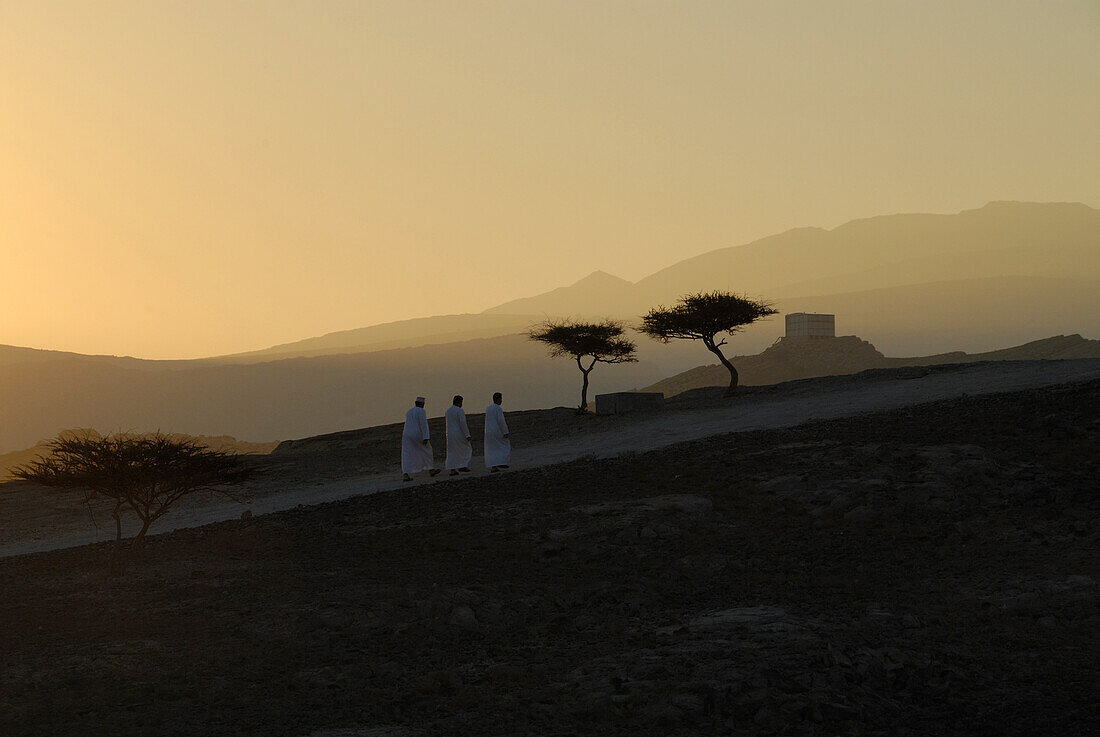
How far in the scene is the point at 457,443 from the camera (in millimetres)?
20953

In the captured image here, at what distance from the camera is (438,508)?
16219mm

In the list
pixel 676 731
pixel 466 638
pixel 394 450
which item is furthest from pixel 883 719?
pixel 394 450

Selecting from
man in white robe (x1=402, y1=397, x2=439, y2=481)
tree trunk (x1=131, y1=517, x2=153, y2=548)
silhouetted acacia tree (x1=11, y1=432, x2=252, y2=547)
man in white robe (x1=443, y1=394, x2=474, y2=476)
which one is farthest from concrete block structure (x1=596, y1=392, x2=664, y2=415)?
tree trunk (x1=131, y1=517, x2=153, y2=548)

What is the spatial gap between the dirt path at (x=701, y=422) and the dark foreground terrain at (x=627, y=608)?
4.30 meters

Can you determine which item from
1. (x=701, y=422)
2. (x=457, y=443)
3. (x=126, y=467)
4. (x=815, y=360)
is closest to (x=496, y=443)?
(x=457, y=443)

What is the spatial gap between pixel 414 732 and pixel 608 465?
469 inches

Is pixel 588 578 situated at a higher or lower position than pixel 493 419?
lower

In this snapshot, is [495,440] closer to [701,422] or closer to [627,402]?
[701,422]

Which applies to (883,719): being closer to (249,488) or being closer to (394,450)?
(249,488)

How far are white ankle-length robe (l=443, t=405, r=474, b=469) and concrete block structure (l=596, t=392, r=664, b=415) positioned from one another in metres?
11.3

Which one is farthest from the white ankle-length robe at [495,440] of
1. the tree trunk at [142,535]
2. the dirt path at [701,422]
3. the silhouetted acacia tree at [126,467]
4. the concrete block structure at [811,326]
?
the concrete block structure at [811,326]

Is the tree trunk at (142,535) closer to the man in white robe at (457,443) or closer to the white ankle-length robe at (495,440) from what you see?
the man in white robe at (457,443)

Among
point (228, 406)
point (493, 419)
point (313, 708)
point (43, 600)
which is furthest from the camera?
point (228, 406)

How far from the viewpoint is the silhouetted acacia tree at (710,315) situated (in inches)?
1387
